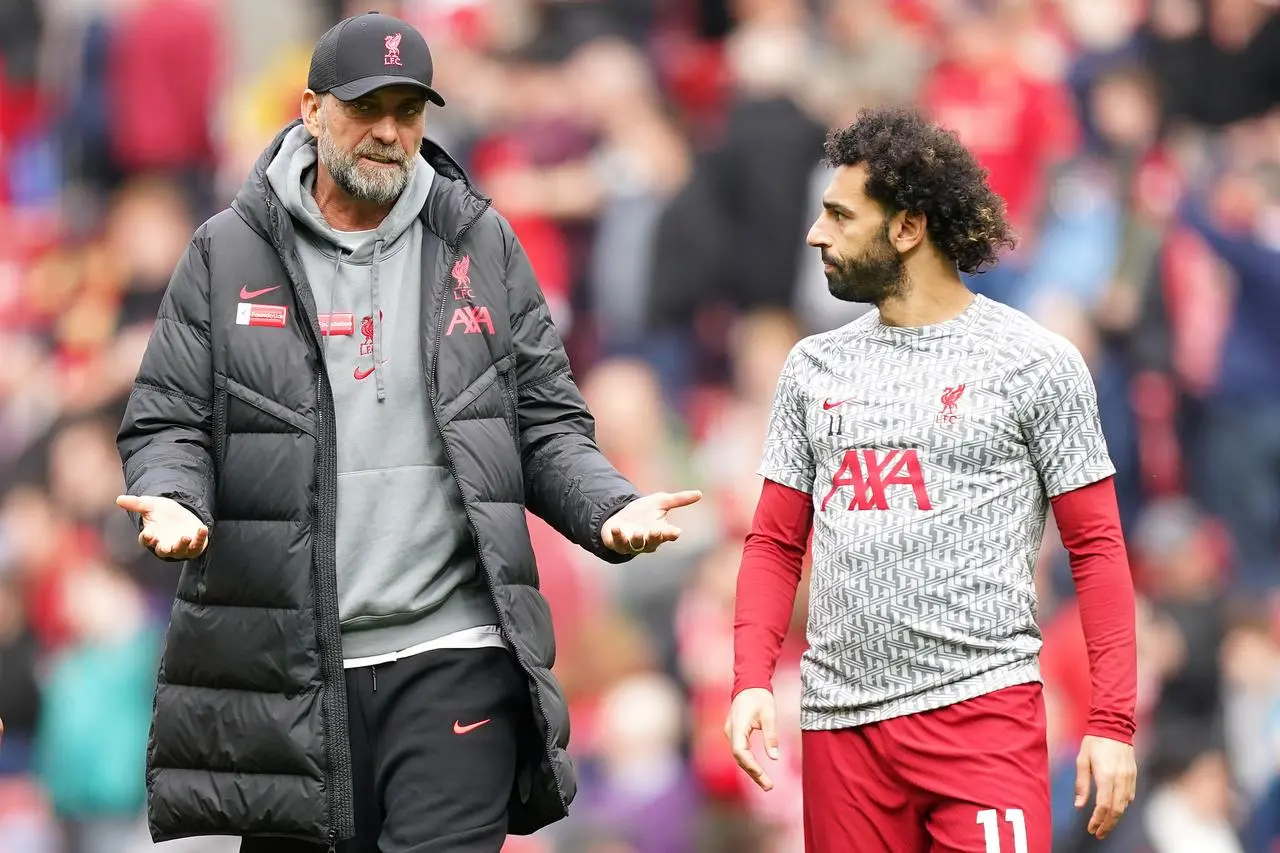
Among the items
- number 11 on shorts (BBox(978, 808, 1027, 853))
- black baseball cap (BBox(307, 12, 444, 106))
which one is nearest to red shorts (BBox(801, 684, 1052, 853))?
number 11 on shorts (BBox(978, 808, 1027, 853))

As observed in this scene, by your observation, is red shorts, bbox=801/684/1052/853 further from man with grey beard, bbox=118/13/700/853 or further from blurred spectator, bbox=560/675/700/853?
blurred spectator, bbox=560/675/700/853

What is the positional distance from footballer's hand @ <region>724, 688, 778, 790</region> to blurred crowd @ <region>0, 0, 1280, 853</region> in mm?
3675

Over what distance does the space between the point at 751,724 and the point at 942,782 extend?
417 millimetres

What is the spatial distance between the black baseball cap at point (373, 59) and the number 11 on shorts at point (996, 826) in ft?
6.14

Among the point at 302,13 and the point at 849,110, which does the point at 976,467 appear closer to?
the point at 849,110

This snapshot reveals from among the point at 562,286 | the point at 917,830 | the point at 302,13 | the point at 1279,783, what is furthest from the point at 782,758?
the point at 302,13

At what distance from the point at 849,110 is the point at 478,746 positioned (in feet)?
19.7

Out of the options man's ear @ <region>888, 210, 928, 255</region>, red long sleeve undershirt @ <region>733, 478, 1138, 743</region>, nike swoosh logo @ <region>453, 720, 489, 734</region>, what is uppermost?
man's ear @ <region>888, 210, 928, 255</region>

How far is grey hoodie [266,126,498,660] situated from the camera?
434cm

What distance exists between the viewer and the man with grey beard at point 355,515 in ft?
14.0

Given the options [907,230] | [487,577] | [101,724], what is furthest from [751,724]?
[101,724]

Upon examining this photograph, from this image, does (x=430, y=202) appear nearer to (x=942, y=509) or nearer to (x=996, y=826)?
(x=942, y=509)

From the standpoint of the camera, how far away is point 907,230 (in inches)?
184

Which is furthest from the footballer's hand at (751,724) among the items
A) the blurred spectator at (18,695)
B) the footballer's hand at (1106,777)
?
the blurred spectator at (18,695)
